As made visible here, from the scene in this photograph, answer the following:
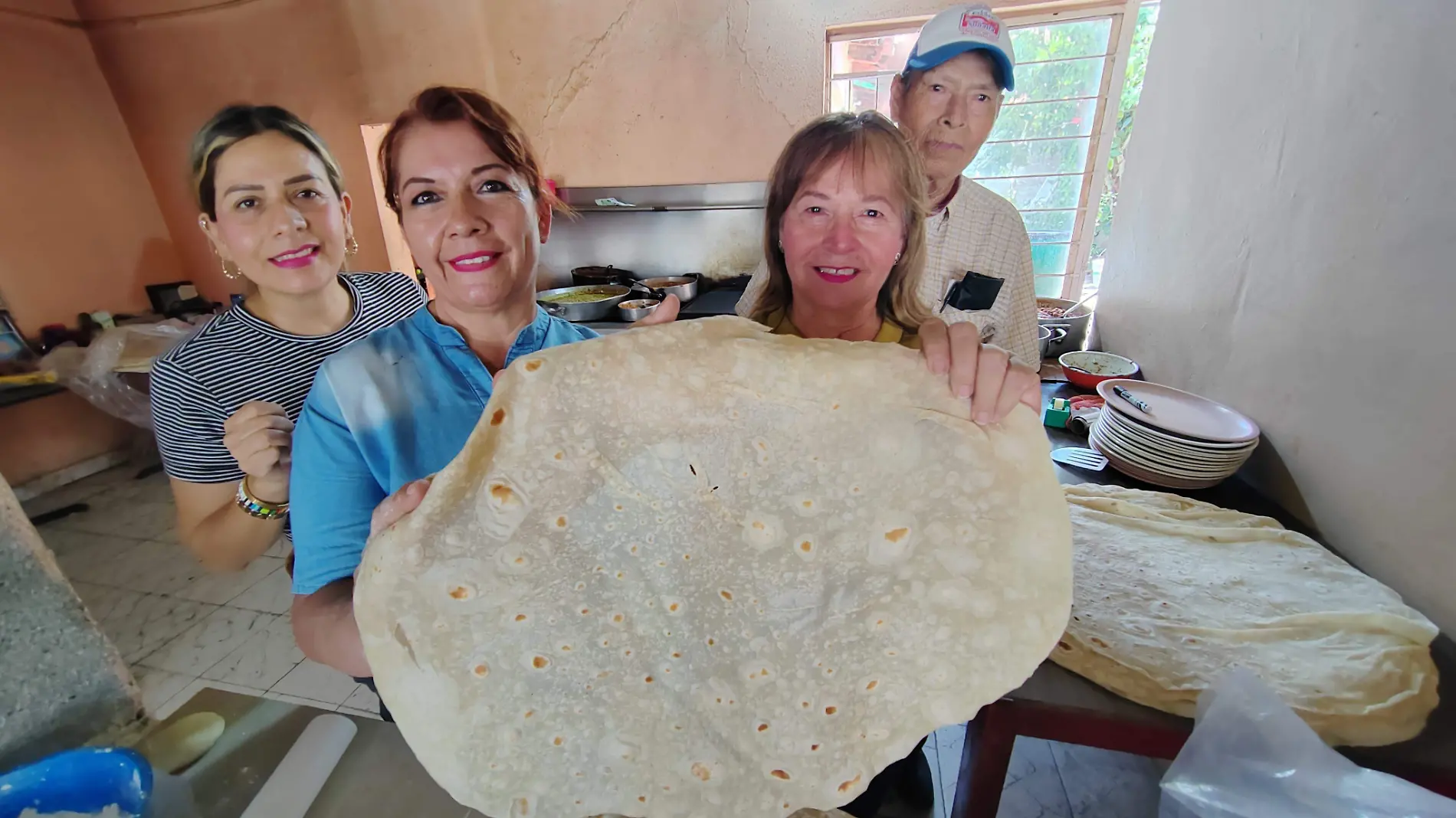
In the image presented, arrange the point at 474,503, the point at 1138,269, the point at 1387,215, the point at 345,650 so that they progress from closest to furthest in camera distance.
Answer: the point at 474,503 < the point at 345,650 < the point at 1387,215 < the point at 1138,269

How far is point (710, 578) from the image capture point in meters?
0.83

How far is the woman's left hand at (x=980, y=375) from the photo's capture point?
2.41 feet

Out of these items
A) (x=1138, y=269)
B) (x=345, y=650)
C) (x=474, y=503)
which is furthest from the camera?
(x=1138, y=269)

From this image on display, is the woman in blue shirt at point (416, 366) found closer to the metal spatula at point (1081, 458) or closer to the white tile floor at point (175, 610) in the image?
the metal spatula at point (1081, 458)

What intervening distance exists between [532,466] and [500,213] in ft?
1.52

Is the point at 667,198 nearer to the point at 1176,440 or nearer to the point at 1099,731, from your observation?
the point at 1176,440

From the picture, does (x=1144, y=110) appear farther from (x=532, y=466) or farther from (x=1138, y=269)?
(x=532, y=466)

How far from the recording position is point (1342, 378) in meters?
1.28

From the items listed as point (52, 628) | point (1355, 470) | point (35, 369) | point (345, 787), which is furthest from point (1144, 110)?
point (35, 369)

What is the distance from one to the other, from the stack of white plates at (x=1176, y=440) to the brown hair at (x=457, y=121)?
5.26 ft

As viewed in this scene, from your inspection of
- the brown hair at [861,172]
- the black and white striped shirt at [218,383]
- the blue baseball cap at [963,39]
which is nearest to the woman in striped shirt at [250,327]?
the black and white striped shirt at [218,383]

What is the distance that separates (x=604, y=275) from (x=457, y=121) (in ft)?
9.86

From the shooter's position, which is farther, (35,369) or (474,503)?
(35,369)

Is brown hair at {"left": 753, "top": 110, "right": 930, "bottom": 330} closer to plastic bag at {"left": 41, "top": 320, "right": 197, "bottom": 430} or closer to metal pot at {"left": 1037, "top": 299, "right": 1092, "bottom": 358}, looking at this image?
metal pot at {"left": 1037, "top": 299, "right": 1092, "bottom": 358}
